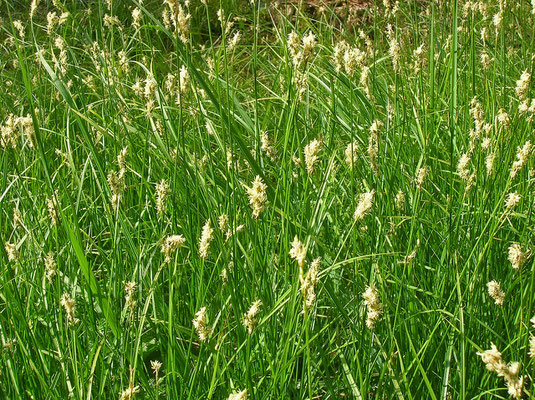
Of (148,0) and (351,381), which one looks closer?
(351,381)

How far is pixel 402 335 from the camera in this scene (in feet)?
5.41

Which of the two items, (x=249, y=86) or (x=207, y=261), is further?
(x=249, y=86)

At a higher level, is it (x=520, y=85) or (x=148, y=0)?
(x=520, y=85)

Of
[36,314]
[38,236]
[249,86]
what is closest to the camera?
[36,314]

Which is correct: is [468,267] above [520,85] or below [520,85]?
below

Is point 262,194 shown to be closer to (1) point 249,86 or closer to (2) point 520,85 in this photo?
(2) point 520,85

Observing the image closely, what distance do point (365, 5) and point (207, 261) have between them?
4.50 m

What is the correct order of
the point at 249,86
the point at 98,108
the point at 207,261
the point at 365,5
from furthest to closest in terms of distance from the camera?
1. the point at 365,5
2. the point at 249,86
3. the point at 98,108
4. the point at 207,261

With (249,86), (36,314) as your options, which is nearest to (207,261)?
(36,314)

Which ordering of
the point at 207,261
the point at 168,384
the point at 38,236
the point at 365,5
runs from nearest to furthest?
1. the point at 168,384
2. the point at 207,261
3. the point at 38,236
4. the point at 365,5

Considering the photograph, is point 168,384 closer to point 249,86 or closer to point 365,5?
point 249,86

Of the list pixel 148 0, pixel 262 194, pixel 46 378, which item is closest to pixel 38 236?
pixel 46 378

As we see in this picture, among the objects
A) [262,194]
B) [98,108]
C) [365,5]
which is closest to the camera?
[262,194]

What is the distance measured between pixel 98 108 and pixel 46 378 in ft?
6.61
